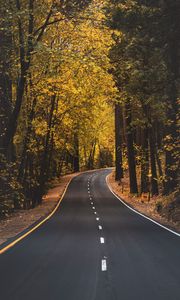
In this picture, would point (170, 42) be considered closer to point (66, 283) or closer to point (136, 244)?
point (136, 244)

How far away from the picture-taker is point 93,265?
12703mm

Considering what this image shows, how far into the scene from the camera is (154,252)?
50.1 feet

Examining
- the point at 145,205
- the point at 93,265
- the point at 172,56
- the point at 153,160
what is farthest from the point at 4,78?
the point at 93,265

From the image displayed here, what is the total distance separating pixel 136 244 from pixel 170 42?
51.6 ft

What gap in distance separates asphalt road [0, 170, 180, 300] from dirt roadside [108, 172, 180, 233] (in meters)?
2.26

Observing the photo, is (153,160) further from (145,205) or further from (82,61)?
(82,61)

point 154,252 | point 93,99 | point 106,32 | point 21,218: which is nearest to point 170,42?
point 106,32

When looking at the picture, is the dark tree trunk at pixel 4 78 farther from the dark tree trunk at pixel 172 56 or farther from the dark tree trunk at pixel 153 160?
the dark tree trunk at pixel 153 160

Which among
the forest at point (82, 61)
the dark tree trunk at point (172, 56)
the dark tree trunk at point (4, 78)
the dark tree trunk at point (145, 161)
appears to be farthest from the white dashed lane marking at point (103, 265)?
the dark tree trunk at point (145, 161)

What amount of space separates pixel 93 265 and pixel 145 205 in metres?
27.6

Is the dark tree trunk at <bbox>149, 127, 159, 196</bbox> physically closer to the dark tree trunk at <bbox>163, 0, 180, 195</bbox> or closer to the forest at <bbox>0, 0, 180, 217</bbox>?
the forest at <bbox>0, 0, 180, 217</bbox>

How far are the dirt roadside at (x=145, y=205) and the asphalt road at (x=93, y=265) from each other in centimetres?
226

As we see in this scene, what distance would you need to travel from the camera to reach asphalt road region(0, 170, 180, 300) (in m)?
9.14

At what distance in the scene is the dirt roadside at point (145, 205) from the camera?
25891 millimetres
